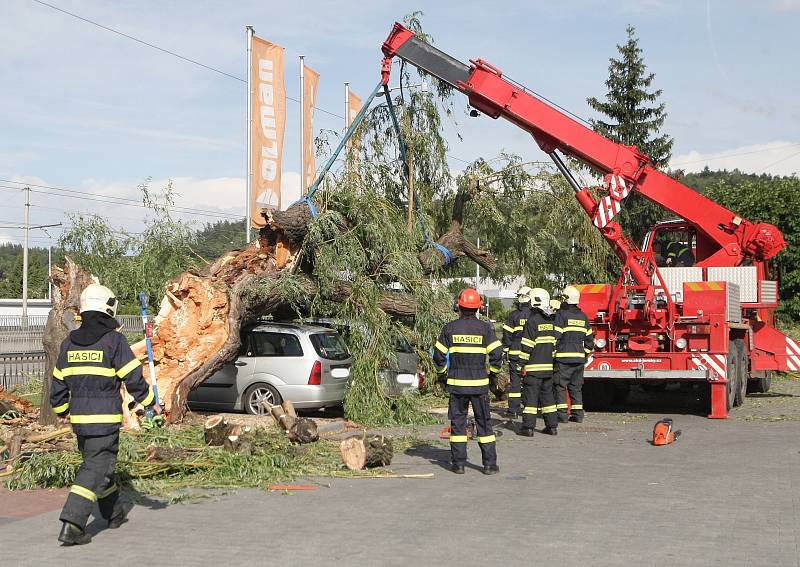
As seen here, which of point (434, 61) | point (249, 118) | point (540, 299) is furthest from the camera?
point (249, 118)

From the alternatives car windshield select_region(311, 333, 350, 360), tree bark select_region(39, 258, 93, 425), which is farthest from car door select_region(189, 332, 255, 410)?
tree bark select_region(39, 258, 93, 425)

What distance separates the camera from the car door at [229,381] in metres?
13.3

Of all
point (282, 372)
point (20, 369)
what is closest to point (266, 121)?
point (20, 369)

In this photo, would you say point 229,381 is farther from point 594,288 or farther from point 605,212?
point 605,212

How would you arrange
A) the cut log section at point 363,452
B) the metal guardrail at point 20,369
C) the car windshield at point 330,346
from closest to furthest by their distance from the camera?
the cut log section at point 363,452 < the car windshield at point 330,346 < the metal guardrail at point 20,369

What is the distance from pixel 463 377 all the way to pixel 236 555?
3.85 metres

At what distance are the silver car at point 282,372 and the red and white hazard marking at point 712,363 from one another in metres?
5.17

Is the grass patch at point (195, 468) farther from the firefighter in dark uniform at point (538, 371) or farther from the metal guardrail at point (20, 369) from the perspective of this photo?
the metal guardrail at point (20, 369)

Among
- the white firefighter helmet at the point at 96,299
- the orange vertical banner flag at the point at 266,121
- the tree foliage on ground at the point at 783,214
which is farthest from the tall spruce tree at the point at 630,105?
the white firefighter helmet at the point at 96,299

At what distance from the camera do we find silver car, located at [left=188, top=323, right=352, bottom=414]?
13.0 metres

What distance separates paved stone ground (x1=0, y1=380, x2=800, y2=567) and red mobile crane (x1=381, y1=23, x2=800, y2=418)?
3.43 m

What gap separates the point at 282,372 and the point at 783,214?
86.6 ft

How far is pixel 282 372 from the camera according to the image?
1306cm

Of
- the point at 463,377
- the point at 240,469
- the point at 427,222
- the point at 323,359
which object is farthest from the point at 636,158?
the point at 240,469
